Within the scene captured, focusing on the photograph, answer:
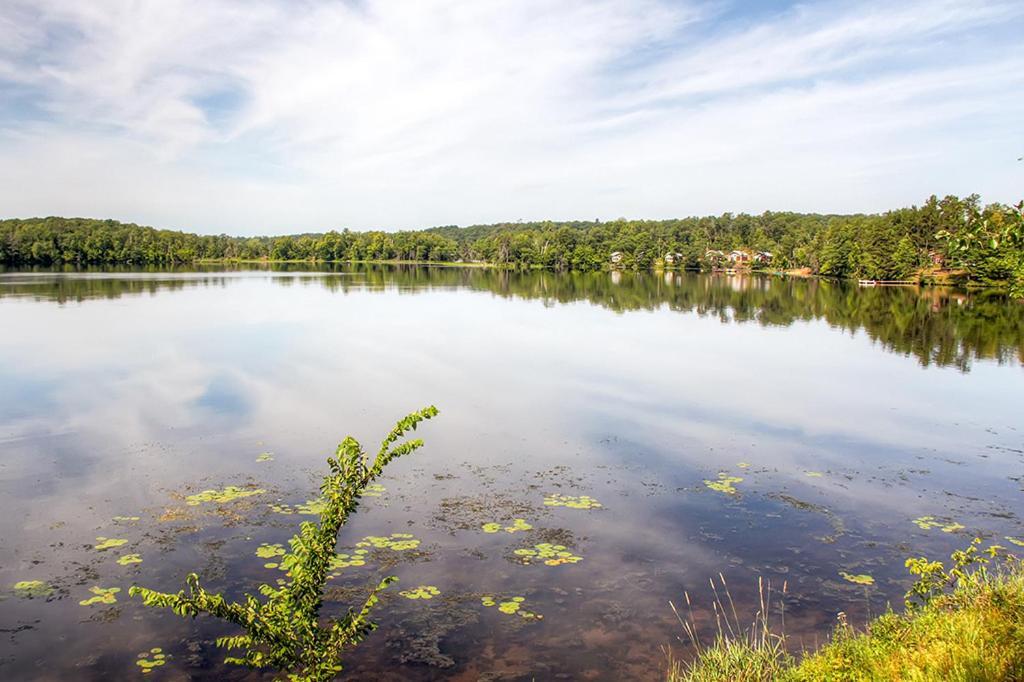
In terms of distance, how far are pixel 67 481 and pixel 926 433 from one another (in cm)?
2204

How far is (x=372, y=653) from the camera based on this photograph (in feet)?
28.5

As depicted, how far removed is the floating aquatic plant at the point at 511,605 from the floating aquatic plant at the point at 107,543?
646 cm

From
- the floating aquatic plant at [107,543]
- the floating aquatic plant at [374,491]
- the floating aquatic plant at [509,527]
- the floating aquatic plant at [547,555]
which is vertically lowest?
the floating aquatic plant at [547,555]

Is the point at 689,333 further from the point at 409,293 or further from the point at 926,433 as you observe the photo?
the point at 409,293

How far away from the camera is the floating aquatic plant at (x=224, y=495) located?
13398mm

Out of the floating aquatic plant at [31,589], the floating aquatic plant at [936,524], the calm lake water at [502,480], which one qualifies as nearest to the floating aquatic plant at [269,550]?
the calm lake water at [502,480]

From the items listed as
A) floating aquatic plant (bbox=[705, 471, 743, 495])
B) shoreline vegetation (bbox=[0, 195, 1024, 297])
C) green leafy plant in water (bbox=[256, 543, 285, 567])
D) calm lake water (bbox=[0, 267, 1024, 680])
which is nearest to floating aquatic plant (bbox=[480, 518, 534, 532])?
calm lake water (bbox=[0, 267, 1024, 680])

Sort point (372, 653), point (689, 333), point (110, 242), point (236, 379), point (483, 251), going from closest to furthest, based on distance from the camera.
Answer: point (372, 653) < point (236, 379) < point (689, 333) < point (110, 242) < point (483, 251)

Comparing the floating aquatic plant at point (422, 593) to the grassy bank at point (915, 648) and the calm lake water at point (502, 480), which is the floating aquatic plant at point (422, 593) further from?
the grassy bank at point (915, 648)

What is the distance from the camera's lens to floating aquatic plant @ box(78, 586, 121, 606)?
961cm

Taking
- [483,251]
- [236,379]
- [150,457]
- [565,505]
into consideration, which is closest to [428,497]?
[565,505]

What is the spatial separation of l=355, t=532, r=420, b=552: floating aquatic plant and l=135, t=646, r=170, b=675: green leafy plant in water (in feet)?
11.9

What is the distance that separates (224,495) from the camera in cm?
1365

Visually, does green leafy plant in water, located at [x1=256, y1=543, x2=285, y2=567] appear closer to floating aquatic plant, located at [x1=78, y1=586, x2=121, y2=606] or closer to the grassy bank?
floating aquatic plant, located at [x1=78, y1=586, x2=121, y2=606]
